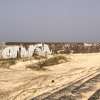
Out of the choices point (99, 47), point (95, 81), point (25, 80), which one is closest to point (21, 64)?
point (25, 80)

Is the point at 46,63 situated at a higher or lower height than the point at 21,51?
lower

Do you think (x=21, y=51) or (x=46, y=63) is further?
(x=21, y=51)

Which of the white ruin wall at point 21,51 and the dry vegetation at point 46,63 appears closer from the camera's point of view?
the dry vegetation at point 46,63

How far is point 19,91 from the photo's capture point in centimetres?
1377

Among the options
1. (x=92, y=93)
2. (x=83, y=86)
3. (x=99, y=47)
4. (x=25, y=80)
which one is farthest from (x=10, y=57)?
(x=99, y=47)

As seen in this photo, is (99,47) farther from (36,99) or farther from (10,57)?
(36,99)

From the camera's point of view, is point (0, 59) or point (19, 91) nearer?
point (19, 91)

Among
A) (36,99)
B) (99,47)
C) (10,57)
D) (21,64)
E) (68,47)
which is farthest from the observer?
(99,47)

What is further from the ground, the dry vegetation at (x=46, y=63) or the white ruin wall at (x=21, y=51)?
the white ruin wall at (x=21, y=51)

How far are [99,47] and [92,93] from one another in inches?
1554

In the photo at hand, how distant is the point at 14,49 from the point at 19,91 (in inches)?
718

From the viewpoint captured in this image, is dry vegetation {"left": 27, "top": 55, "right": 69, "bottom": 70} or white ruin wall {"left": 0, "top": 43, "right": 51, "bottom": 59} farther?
white ruin wall {"left": 0, "top": 43, "right": 51, "bottom": 59}

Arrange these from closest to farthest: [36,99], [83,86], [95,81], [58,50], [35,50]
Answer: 1. [36,99]
2. [83,86]
3. [95,81]
4. [35,50]
5. [58,50]

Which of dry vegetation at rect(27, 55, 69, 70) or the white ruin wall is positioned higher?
the white ruin wall
